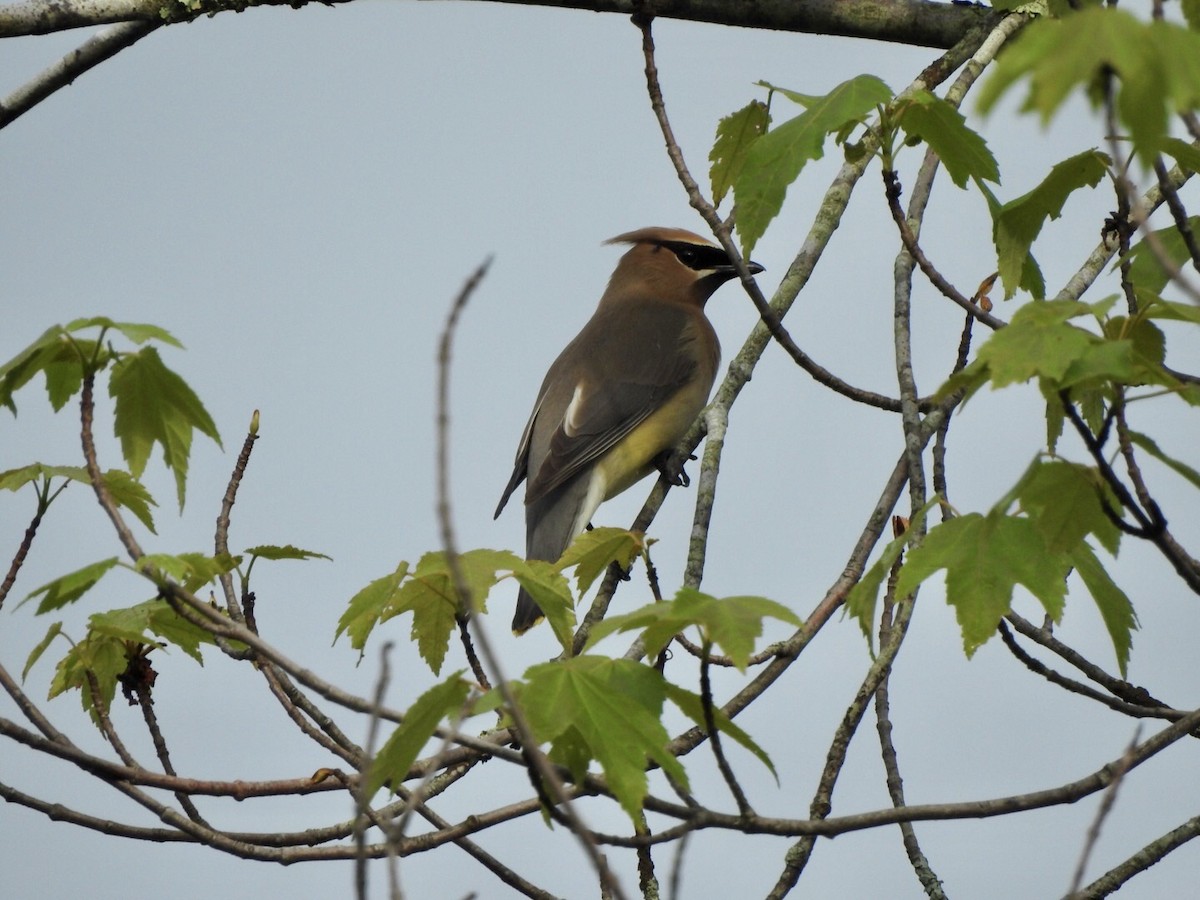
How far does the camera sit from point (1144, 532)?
2383mm

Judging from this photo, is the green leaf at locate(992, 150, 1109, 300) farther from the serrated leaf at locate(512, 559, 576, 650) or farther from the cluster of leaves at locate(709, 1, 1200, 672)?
the serrated leaf at locate(512, 559, 576, 650)

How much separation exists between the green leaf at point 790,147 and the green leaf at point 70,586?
1.45 m

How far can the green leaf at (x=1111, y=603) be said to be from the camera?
2637 millimetres

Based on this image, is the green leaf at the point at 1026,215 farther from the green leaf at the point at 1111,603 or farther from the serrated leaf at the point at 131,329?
the serrated leaf at the point at 131,329

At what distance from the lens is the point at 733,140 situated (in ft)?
13.3

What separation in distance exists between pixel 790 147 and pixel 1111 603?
3.57 ft

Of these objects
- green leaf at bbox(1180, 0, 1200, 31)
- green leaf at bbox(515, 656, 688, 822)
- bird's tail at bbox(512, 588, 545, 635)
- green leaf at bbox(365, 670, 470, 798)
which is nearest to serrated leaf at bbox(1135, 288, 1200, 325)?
green leaf at bbox(1180, 0, 1200, 31)

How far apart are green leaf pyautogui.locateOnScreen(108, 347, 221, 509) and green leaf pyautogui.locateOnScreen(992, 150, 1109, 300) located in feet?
5.76

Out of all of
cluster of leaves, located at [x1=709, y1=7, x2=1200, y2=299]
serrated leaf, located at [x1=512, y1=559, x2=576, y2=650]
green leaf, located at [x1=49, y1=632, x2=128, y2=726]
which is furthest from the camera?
green leaf, located at [x1=49, y1=632, x2=128, y2=726]

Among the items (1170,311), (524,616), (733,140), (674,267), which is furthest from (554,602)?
(674,267)

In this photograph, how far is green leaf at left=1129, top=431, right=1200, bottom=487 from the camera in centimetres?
229

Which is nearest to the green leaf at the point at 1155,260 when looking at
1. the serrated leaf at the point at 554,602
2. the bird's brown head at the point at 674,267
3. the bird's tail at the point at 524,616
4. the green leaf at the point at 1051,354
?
the green leaf at the point at 1051,354

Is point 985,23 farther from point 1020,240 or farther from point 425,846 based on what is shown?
point 425,846

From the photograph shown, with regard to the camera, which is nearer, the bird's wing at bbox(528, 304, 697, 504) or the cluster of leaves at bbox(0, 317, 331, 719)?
the cluster of leaves at bbox(0, 317, 331, 719)
